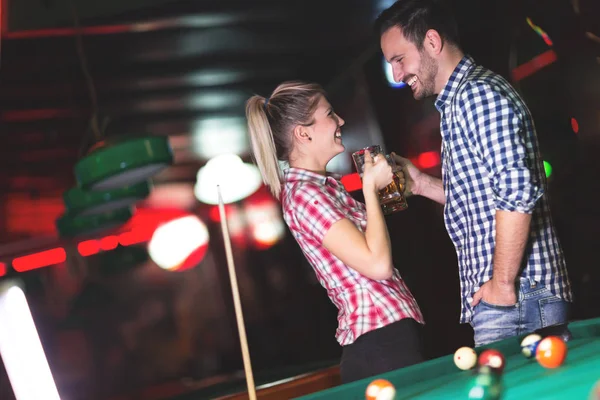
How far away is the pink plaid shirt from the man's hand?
204 millimetres

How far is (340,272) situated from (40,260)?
15.6ft

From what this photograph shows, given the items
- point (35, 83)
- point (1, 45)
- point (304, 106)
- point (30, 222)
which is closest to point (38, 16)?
point (1, 45)

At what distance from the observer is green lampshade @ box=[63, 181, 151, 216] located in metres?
2.12

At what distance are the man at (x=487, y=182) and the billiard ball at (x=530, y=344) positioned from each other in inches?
7.0

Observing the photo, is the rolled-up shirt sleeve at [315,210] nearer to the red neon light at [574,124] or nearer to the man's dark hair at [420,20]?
the man's dark hair at [420,20]

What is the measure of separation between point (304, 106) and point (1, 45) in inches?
89.3

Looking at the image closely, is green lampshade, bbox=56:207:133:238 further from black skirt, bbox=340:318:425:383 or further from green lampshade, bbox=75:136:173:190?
black skirt, bbox=340:318:425:383

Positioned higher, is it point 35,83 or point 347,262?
point 35,83

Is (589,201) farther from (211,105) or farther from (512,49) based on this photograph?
(211,105)

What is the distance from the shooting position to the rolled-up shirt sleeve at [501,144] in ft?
5.83

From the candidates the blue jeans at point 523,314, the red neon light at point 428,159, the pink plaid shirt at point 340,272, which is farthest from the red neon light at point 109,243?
the blue jeans at point 523,314

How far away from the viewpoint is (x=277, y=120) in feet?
6.89

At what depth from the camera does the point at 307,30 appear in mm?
4375

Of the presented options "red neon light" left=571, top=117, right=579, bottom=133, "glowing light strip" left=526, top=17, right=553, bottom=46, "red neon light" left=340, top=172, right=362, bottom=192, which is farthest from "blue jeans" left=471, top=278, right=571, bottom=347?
"red neon light" left=340, top=172, right=362, bottom=192
